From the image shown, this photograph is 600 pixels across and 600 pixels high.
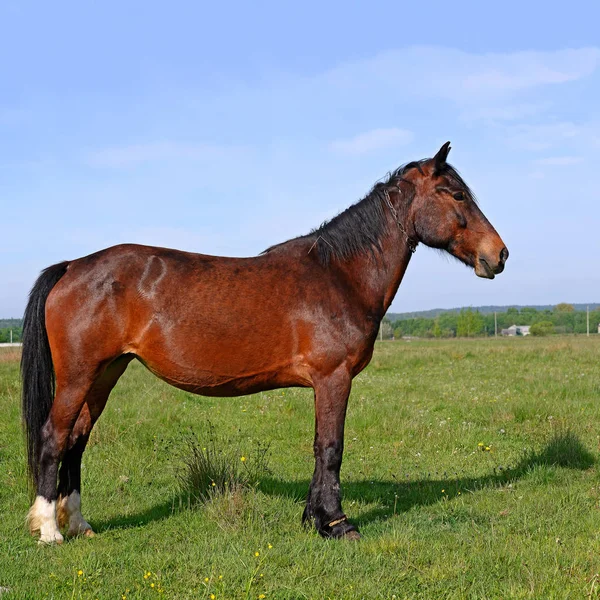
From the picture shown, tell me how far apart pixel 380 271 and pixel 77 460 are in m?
3.24

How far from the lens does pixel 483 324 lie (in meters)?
108

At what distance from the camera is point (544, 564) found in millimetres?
4500

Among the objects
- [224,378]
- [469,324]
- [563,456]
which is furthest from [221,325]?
[469,324]

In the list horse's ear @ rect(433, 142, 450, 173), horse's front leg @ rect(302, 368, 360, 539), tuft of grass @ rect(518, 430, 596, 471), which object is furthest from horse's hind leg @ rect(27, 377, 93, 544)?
tuft of grass @ rect(518, 430, 596, 471)

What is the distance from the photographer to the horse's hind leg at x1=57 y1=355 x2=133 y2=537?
18.0ft

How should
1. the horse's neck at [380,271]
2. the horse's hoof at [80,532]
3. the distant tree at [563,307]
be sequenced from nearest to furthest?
the horse's hoof at [80,532] → the horse's neck at [380,271] → the distant tree at [563,307]

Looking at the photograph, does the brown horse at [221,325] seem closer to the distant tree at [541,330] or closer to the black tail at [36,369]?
the black tail at [36,369]

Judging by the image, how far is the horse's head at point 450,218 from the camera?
5492 mm

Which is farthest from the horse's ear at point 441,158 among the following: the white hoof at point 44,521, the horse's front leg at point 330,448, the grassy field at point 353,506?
the white hoof at point 44,521


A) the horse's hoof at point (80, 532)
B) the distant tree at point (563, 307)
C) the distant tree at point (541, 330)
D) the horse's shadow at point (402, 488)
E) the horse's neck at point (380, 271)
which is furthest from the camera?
the distant tree at point (563, 307)

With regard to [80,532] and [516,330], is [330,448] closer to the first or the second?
[80,532]

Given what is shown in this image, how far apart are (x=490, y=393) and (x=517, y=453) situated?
4122 millimetres

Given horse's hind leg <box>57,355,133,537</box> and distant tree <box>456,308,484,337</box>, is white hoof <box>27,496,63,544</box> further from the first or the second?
distant tree <box>456,308,484,337</box>

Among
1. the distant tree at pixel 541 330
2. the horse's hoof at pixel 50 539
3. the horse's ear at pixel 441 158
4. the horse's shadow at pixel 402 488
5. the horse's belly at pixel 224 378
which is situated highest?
the horse's ear at pixel 441 158
